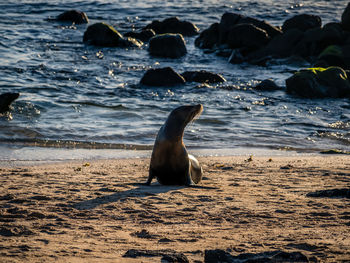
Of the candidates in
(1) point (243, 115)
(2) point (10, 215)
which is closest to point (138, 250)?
(2) point (10, 215)

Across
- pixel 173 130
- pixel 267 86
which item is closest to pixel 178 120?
pixel 173 130

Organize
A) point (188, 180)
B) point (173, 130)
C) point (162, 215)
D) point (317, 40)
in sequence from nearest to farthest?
point (162, 215), point (188, 180), point (173, 130), point (317, 40)

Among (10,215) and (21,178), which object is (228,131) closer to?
(21,178)

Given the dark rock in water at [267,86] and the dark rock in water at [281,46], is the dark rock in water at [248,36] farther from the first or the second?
the dark rock in water at [267,86]

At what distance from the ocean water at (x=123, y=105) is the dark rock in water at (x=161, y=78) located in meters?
0.39

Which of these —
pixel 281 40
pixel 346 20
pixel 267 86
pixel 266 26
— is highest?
pixel 346 20

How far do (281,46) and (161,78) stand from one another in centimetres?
912

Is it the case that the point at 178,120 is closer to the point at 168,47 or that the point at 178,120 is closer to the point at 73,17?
the point at 168,47

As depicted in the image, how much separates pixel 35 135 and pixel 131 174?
173 inches

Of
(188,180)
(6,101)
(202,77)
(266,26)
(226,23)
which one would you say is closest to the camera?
(188,180)

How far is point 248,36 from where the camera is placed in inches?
1043

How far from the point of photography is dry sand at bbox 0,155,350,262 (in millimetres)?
5012

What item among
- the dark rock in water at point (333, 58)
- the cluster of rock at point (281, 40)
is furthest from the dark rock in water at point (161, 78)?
the dark rock in water at point (333, 58)

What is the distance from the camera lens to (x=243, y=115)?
52.2 ft
